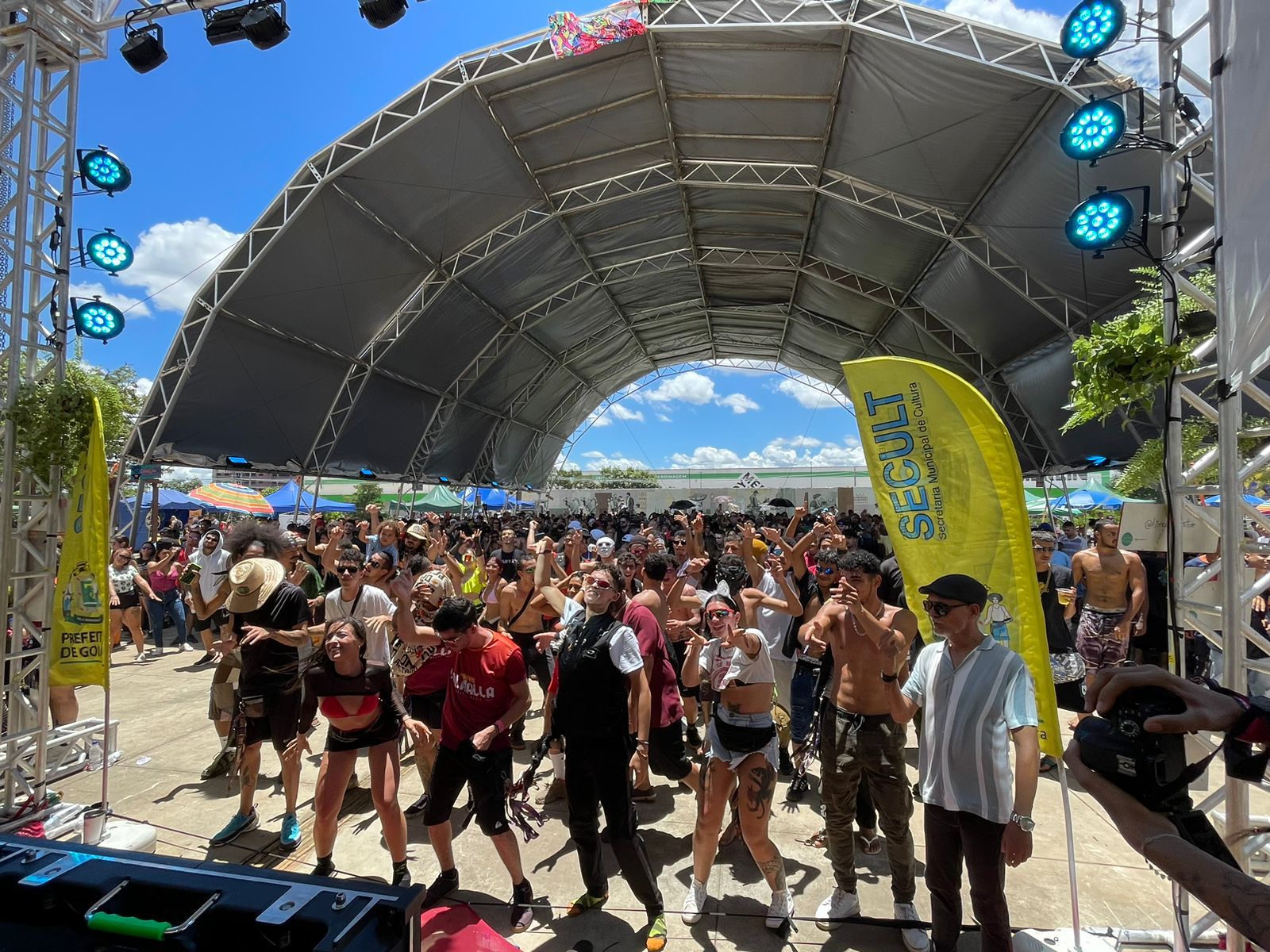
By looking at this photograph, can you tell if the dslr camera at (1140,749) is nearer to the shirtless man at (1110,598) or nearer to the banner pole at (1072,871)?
the banner pole at (1072,871)

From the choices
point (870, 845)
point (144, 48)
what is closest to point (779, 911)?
point (870, 845)

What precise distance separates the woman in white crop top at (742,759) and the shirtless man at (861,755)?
33 cm

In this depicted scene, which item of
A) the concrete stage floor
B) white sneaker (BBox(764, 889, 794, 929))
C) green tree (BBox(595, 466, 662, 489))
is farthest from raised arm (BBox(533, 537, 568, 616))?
green tree (BBox(595, 466, 662, 489))

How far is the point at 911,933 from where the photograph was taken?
2.97 m

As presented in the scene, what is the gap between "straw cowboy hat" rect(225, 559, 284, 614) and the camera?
4012 mm

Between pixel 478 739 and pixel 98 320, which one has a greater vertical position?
pixel 98 320

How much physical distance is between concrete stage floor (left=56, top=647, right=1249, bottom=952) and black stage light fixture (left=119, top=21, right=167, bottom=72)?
6.64m

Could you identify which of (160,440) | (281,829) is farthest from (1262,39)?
(160,440)

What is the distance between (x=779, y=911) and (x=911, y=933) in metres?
0.63

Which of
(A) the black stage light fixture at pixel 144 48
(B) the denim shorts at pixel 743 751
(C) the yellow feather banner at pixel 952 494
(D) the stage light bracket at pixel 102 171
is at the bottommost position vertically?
(B) the denim shorts at pixel 743 751

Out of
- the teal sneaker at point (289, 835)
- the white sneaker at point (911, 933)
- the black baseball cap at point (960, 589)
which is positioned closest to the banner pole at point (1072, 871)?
the white sneaker at point (911, 933)

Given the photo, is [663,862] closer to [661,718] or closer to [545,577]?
[661,718]

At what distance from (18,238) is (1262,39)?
6.79m

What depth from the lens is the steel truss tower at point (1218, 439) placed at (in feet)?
8.54
